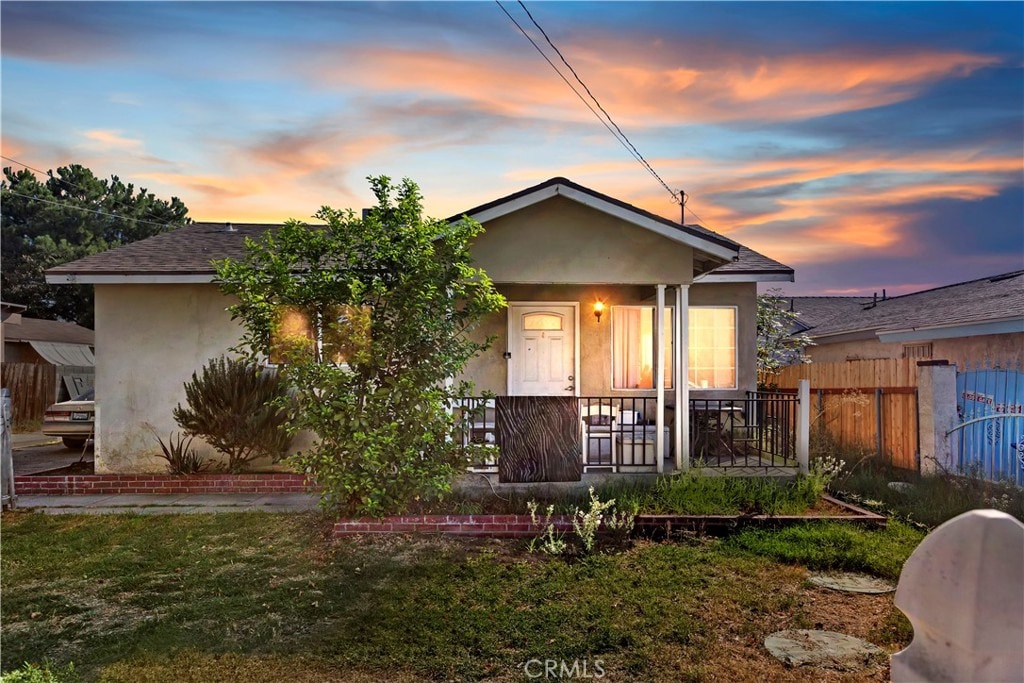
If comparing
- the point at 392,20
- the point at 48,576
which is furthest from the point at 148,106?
the point at 48,576

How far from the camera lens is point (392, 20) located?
8.17 metres

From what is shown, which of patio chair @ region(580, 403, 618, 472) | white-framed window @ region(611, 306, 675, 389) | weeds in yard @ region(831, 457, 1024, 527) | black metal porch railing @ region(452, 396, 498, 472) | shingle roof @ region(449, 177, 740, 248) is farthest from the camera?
white-framed window @ region(611, 306, 675, 389)

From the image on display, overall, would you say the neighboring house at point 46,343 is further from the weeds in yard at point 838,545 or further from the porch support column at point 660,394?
the weeds in yard at point 838,545

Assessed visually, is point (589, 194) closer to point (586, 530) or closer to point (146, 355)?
point (586, 530)

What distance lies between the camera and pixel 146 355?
10.1 m

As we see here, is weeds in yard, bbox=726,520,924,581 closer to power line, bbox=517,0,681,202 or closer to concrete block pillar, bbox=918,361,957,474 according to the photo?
concrete block pillar, bbox=918,361,957,474

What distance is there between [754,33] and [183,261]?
9.37 m

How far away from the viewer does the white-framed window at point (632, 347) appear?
36.4 feet

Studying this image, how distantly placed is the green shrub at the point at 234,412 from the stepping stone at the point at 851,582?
702cm

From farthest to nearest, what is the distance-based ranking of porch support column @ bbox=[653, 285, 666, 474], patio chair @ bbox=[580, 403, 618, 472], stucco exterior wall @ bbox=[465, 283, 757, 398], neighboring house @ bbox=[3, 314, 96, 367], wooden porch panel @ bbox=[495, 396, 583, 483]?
neighboring house @ bbox=[3, 314, 96, 367], stucco exterior wall @ bbox=[465, 283, 757, 398], patio chair @ bbox=[580, 403, 618, 472], porch support column @ bbox=[653, 285, 666, 474], wooden porch panel @ bbox=[495, 396, 583, 483]

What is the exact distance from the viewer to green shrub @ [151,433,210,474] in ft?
30.3

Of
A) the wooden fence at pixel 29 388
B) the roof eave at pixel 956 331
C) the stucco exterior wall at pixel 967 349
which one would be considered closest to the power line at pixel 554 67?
the roof eave at pixel 956 331

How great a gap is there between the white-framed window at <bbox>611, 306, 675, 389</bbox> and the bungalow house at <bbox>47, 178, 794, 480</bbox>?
20mm

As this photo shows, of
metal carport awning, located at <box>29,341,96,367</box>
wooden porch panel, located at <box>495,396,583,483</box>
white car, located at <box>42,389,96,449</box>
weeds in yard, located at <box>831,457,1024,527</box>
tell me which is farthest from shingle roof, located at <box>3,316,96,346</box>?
weeds in yard, located at <box>831,457,1024,527</box>
